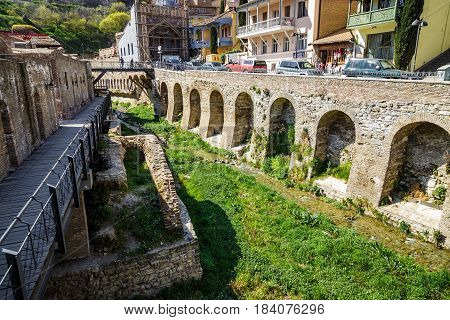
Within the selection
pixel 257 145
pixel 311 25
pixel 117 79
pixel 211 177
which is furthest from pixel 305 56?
pixel 117 79

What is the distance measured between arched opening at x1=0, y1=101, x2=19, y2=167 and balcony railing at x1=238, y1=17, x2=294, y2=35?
23.9m

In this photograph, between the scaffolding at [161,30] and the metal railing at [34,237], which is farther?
the scaffolding at [161,30]

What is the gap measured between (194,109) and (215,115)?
12.6 feet

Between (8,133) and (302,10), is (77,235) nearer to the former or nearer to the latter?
(8,133)

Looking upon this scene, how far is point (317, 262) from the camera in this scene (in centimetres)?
1090

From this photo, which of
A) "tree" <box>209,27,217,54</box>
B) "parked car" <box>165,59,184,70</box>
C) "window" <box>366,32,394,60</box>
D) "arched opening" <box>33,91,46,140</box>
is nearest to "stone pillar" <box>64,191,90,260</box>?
"arched opening" <box>33,91,46,140</box>

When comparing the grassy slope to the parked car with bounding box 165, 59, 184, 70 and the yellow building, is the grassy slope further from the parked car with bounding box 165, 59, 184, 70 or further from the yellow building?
the parked car with bounding box 165, 59, 184, 70

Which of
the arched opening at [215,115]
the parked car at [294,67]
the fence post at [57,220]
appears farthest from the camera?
the arched opening at [215,115]

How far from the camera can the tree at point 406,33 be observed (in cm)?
1731

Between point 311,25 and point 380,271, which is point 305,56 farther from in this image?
point 380,271

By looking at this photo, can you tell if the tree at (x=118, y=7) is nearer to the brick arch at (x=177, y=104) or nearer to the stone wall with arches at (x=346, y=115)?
the brick arch at (x=177, y=104)

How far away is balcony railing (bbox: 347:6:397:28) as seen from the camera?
18.6m

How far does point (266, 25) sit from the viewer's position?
100.0ft

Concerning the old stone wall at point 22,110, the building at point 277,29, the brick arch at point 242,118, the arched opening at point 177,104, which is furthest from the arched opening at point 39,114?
the building at point 277,29
